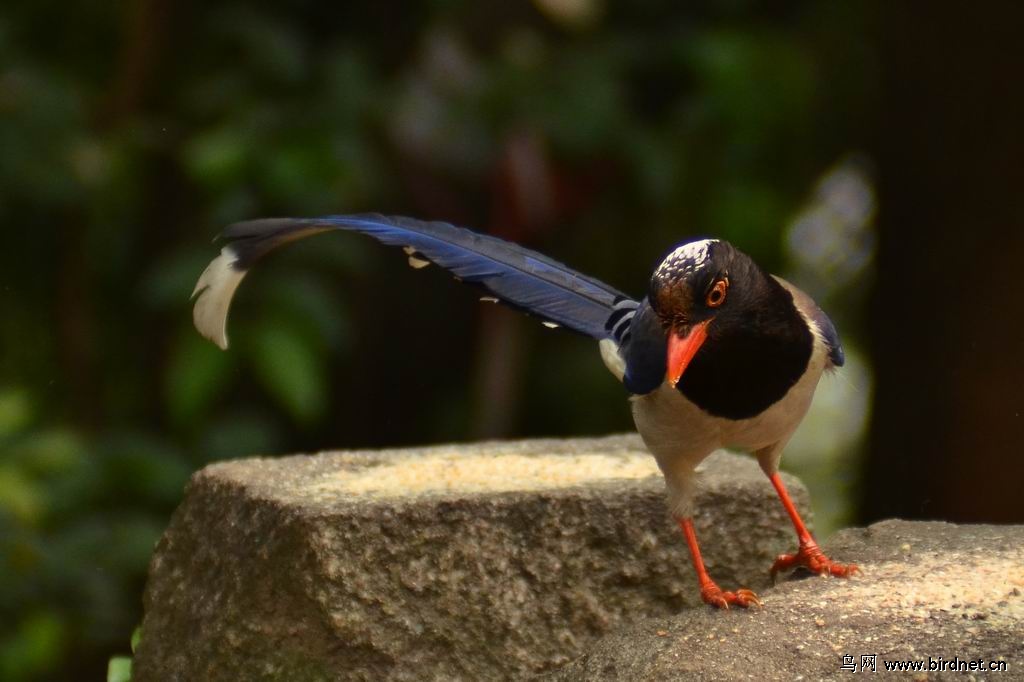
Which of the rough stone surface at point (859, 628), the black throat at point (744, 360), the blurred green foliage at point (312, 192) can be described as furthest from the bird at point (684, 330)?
the blurred green foliage at point (312, 192)

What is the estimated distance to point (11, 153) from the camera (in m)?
5.12

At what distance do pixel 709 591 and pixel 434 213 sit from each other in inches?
127

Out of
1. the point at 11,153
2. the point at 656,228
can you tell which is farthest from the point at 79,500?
the point at 656,228

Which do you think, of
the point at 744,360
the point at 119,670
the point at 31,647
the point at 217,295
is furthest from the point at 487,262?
the point at 31,647

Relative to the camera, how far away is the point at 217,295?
11.2 ft

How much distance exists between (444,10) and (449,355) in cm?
151

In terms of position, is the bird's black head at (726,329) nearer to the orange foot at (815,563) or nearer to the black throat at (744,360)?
the black throat at (744,360)

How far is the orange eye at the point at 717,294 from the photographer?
283cm

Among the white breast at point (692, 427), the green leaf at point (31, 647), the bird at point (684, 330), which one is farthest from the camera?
the green leaf at point (31, 647)

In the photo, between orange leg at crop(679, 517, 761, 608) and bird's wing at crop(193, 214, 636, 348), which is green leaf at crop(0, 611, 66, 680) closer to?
bird's wing at crop(193, 214, 636, 348)

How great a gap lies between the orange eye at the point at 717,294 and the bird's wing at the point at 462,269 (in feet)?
1.60

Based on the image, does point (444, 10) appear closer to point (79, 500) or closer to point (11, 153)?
point (11, 153)

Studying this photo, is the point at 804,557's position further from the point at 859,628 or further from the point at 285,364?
the point at 285,364

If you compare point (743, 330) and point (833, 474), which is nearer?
point (743, 330)
